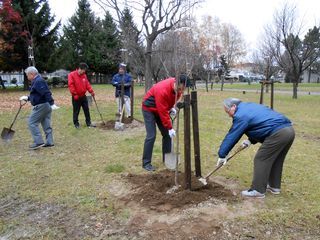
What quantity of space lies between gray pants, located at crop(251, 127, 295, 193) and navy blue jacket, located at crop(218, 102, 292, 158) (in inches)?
3.3

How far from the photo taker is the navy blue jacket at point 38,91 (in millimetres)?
7207

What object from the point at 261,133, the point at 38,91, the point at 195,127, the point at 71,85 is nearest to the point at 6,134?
the point at 38,91

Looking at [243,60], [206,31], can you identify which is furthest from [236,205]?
[243,60]

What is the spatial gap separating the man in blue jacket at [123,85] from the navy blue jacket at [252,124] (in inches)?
239

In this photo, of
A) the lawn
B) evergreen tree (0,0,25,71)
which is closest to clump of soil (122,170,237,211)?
the lawn

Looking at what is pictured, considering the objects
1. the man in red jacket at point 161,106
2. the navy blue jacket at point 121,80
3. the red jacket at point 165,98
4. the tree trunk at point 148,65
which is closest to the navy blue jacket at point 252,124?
the man in red jacket at point 161,106

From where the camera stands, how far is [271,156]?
4.43 m

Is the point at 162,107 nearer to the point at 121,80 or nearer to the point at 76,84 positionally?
the point at 76,84

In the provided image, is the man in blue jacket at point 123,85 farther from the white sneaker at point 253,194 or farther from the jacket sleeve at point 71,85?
the white sneaker at point 253,194

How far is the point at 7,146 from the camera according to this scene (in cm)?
798

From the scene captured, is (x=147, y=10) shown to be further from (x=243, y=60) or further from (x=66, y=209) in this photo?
(x=243, y=60)

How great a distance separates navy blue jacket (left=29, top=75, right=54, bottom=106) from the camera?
23.6 feet

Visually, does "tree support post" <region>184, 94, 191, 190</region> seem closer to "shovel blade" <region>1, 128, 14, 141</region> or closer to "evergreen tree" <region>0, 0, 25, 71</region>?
"shovel blade" <region>1, 128, 14, 141</region>

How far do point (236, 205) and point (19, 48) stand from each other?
1112 inches
